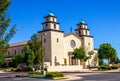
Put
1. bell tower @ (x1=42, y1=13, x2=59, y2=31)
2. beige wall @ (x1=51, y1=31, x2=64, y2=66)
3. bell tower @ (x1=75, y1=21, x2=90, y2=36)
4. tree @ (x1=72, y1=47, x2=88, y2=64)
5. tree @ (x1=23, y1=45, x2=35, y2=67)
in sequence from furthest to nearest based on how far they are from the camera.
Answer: bell tower @ (x1=75, y1=21, x2=90, y2=36)
tree @ (x1=72, y1=47, x2=88, y2=64)
bell tower @ (x1=42, y1=13, x2=59, y2=31)
beige wall @ (x1=51, y1=31, x2=64, y2=66)
tree @ (x1=23, y1=45, x2=35, y2=67)

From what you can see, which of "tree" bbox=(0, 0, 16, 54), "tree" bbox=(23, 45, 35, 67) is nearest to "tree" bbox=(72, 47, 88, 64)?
"tree" bbox=(23, 45, 35, 67)

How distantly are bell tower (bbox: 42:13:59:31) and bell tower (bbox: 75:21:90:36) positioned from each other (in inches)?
513

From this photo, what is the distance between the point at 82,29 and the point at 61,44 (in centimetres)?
1318

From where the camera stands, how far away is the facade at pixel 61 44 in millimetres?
74719

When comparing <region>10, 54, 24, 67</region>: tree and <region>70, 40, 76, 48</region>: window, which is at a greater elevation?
<region>70, 40, 76, 48</region>: window

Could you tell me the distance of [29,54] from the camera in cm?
5966

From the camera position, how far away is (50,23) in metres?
76.8

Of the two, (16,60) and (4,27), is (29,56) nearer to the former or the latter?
(16,60)

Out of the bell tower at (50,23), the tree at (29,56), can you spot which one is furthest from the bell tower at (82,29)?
the tree at (29,56)

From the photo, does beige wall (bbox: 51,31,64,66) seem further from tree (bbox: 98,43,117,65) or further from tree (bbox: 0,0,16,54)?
tree (bbox: 0,0,16,54)

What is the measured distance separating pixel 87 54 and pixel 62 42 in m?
10.8

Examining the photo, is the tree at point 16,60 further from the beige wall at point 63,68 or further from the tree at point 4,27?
the tree at point 4,27

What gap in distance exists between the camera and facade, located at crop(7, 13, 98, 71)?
7472 centimetres

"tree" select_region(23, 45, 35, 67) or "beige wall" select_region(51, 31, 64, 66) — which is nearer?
"tree" select_region(23, 45, 35, 67)
